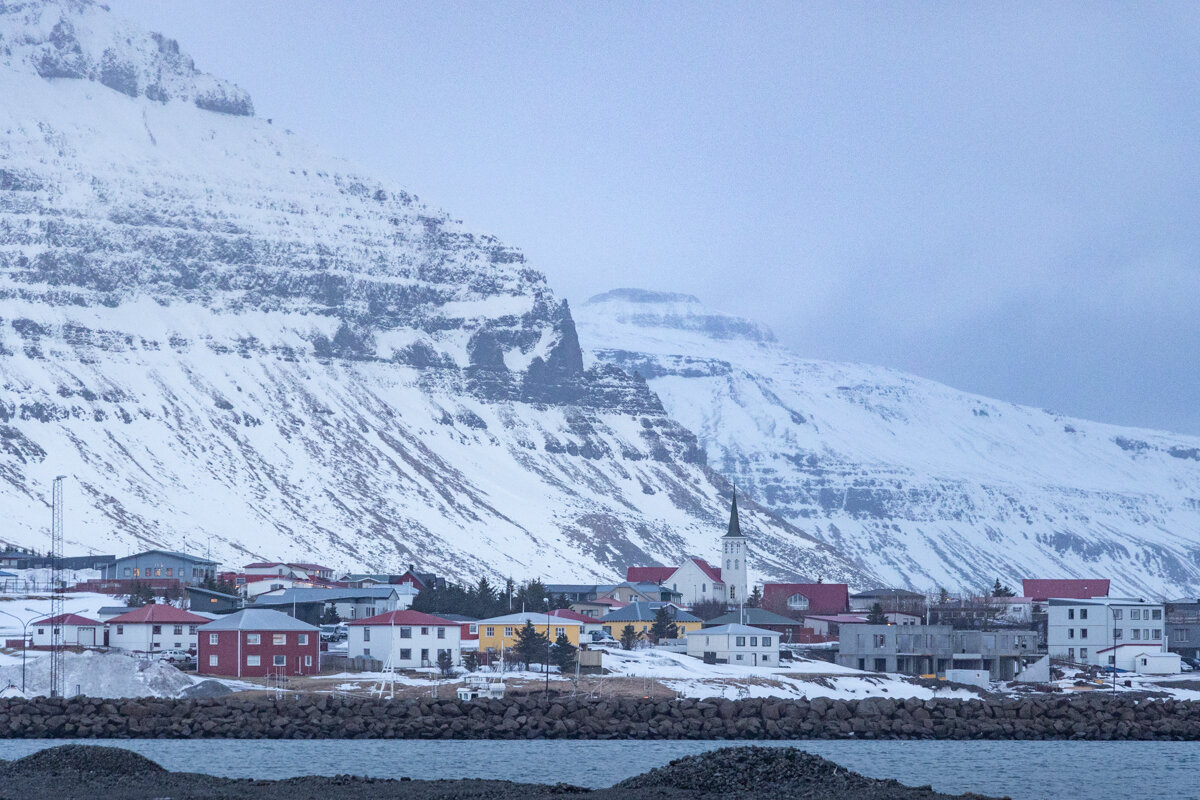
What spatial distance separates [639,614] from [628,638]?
17.2m

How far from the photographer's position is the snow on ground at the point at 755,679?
312ft

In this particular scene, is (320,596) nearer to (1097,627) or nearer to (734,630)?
(734,630)

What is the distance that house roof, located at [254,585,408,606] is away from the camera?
4943 inches

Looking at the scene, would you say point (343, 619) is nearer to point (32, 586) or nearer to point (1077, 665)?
point (32, 586)

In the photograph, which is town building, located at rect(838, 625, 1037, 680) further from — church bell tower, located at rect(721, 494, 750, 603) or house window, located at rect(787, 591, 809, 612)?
church bell tower, located at rect(721, 494, 750, 603)

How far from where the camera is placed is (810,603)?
161750 millimetres

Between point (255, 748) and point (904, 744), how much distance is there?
2587cm

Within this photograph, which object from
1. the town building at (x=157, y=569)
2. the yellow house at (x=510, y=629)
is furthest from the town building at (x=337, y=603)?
the town building at (x=157, y=569)

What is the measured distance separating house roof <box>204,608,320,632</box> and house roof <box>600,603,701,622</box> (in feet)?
123

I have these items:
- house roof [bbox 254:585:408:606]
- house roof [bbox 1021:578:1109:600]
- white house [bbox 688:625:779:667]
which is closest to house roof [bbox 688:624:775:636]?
white house [bbox 688:625:779:667]

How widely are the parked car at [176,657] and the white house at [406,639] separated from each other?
8.35 meters

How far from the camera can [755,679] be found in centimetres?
9919

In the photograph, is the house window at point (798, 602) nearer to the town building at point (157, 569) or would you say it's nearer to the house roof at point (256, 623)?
the town building at point (157, 569)

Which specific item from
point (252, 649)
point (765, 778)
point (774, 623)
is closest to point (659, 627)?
point (774, 623)
